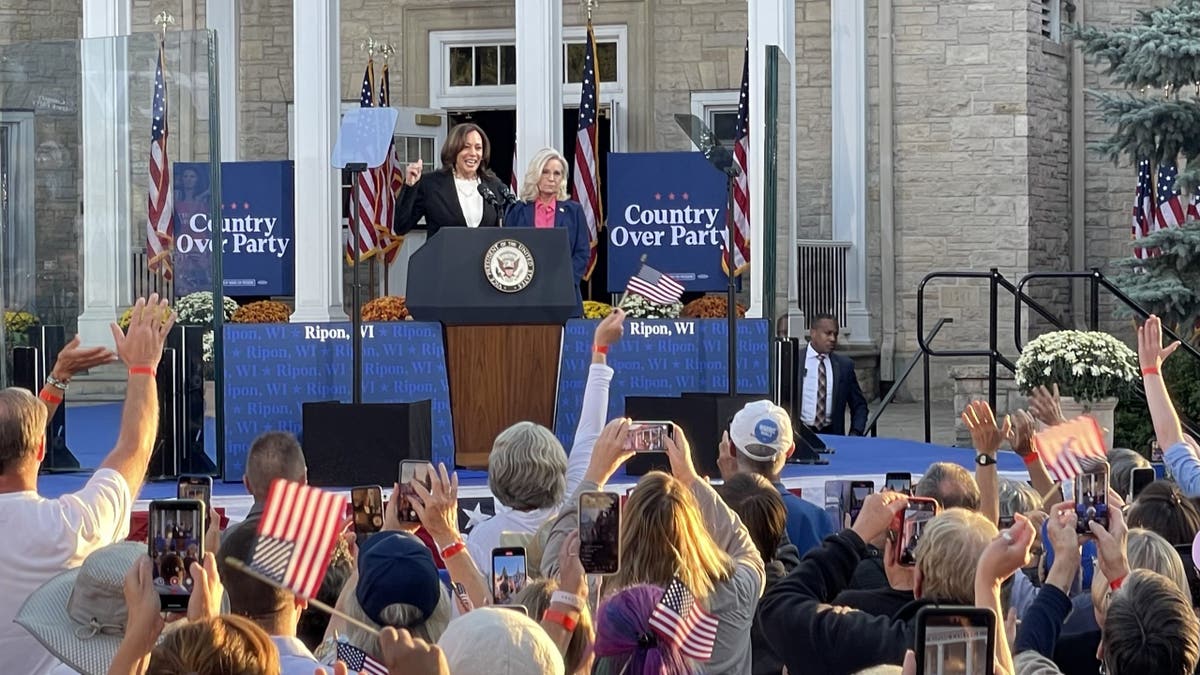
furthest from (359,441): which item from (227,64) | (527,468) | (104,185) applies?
(227,64)

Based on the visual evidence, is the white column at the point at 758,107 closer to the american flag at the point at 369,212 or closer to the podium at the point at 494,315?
the podium at the point at 494,315

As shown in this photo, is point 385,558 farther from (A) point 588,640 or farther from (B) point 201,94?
(B) point 201,94

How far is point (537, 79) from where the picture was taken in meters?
11.9

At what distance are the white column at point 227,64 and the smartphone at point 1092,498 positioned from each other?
41.6 ft

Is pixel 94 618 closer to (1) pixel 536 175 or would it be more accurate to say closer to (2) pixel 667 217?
(1) pixel 536 175

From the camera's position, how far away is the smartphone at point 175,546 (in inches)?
122

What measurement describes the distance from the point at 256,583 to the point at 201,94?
6.35 metres

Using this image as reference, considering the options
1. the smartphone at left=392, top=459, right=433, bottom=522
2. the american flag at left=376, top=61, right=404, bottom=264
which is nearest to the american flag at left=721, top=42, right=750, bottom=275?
the american flag at left=376, top=61, right=404, bottom=264

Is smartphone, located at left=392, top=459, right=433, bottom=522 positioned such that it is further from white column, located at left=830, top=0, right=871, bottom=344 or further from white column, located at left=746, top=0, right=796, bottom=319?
white column, located at left=830, top=0, right=871, bottom=344

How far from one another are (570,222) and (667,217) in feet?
16.3

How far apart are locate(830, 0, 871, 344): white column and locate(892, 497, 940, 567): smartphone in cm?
1274

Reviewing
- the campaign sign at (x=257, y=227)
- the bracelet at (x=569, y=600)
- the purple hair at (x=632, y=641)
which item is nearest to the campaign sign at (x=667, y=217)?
the campaign sign at (x=257, y=227)

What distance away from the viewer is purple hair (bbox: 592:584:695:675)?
3.54 metres

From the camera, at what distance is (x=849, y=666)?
3.76m
